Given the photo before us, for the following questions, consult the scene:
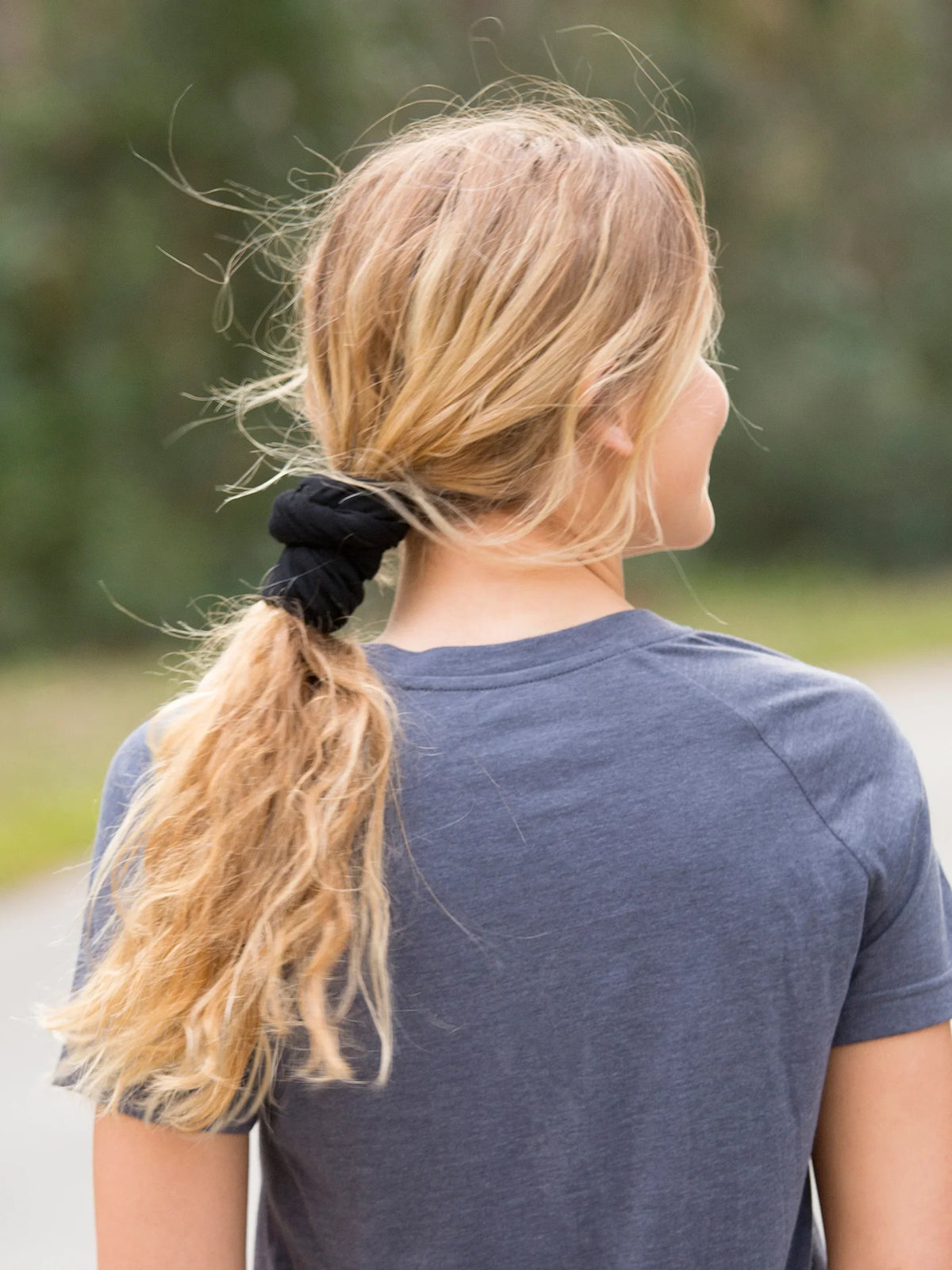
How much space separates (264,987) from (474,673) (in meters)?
0.30

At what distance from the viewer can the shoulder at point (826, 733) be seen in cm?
115

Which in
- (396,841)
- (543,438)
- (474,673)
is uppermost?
(543,438)

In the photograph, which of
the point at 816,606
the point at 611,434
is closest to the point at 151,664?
the point at 816,606

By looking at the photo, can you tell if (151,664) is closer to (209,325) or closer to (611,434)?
(209,325)

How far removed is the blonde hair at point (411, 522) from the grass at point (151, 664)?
1.51 meters

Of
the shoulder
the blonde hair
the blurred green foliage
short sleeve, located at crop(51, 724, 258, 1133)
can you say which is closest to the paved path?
short sleeve, located at crop(51, 724, 258, 1133)

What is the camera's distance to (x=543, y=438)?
1.21 metres

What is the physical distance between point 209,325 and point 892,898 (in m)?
13.3

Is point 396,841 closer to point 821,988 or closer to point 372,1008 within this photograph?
point 372,1008

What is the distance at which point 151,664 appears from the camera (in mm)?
13141

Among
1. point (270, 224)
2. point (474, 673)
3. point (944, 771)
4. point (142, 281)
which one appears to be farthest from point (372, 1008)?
point (142, 281)

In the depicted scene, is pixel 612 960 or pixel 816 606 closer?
pixel 612 960

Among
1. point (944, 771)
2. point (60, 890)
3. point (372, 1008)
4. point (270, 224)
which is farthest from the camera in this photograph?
point (944, 771)

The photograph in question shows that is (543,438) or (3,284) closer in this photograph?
(543,438)
